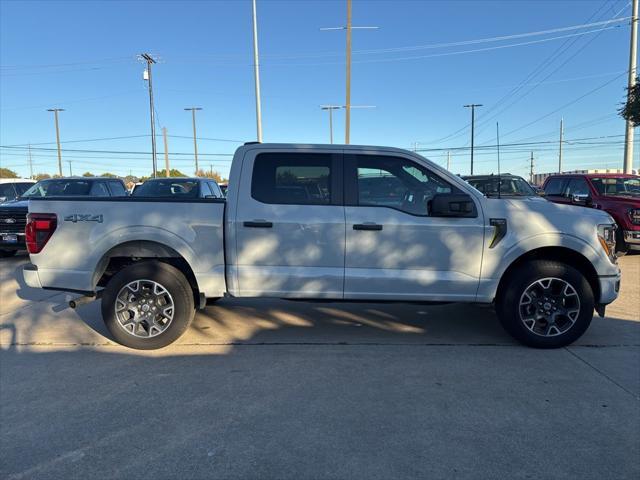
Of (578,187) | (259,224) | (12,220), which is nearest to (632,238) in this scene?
(578,187)

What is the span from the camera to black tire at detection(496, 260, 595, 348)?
444 cm

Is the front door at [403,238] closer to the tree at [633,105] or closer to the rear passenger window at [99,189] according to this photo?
the rear passenger window at [99,189]

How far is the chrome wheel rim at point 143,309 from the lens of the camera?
4566 mm

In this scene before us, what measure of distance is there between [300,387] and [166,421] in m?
1.05

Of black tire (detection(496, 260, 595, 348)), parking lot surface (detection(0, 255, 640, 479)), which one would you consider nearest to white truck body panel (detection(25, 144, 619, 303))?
black tire (detection(496, 260, 595, 348))

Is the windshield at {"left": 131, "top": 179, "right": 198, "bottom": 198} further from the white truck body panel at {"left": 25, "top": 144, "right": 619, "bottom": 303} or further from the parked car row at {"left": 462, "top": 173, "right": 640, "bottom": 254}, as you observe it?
the white truck body panel at {"left": 25, "top": 144, "right": 619, "bottom": 303}

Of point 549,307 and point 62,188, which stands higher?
point 62,188

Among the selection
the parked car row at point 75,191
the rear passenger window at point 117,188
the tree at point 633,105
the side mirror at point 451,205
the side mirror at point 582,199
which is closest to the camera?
the side mirror at point 451,205

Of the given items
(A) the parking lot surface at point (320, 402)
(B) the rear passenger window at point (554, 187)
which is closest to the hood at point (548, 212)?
(A) the parking lot surface at point (320, 402)

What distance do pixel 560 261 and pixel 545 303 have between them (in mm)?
464

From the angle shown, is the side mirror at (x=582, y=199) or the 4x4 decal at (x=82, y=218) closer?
the 4x4 decal at (x=82, y=218)

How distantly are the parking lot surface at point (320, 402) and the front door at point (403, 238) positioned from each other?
65 centimetres

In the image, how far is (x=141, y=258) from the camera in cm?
477

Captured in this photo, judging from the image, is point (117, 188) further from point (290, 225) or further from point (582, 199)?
point (582, 199)
